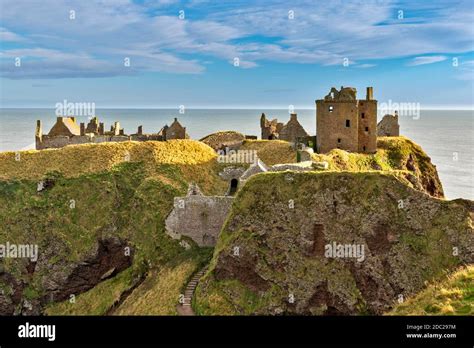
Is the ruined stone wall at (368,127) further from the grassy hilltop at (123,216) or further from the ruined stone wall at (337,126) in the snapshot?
the grassy hilltop at (123,216)

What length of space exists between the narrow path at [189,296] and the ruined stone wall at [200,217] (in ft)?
12.0

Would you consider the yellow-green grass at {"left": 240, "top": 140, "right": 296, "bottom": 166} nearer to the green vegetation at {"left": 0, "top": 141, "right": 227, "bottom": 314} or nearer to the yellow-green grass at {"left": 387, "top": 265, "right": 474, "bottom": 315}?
the green vegetation at {"left": 0, "top": 141, "right": 227, "bottom": 314}

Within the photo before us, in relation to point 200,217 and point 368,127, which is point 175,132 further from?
point 200,217

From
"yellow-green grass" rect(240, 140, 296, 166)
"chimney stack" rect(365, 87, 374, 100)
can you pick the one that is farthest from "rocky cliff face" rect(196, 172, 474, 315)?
"chimney stack" rect(365, 87, 374, 100)

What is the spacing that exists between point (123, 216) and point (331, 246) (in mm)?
20630

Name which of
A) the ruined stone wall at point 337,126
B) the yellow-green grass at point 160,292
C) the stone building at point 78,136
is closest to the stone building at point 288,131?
the ruined stone wall at point 337,126

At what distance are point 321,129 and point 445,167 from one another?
266 ft

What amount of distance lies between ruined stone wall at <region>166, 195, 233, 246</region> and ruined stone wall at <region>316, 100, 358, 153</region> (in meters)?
20.7

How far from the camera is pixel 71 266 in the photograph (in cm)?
4472

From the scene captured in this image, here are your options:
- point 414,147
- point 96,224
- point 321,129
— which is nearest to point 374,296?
point 96,224

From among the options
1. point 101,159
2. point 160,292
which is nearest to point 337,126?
point 101,159

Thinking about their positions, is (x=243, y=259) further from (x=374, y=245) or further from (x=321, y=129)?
(x=321, y=129)

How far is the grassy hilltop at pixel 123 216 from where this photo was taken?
116ft

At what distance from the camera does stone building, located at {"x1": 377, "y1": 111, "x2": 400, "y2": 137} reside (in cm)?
7206
